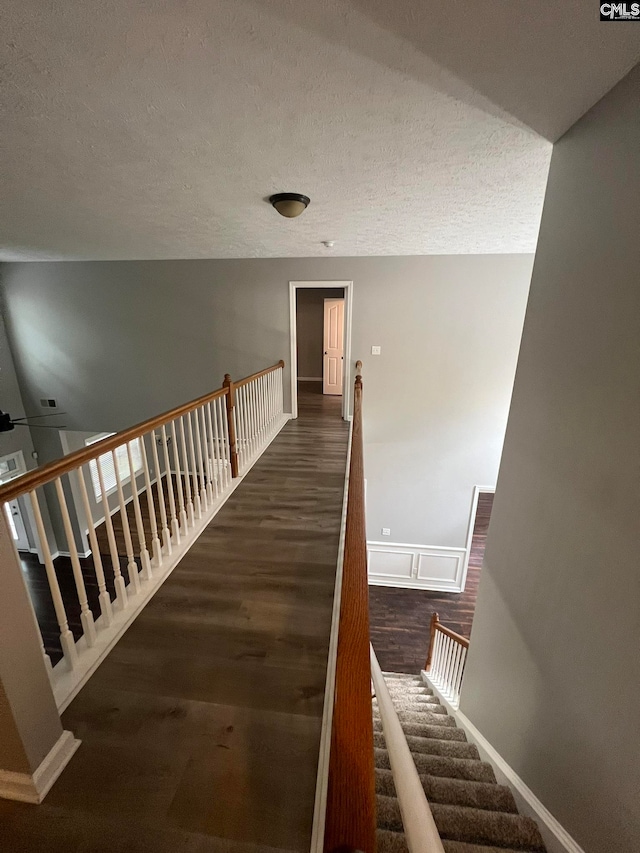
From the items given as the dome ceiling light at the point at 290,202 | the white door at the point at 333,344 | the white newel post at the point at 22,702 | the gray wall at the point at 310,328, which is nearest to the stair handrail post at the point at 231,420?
the dome ceiling light at the point at 290,202

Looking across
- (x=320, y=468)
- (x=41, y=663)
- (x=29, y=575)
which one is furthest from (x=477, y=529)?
(x=29, y=575)

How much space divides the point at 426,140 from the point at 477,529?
741 centimetres

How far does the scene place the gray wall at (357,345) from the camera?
15.0ft

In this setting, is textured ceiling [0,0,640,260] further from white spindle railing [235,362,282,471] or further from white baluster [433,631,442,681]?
white baluster [433,631,442,681]

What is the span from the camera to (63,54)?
1.09 metres

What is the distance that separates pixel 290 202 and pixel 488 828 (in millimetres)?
3585

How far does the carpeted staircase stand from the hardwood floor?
1.58ft

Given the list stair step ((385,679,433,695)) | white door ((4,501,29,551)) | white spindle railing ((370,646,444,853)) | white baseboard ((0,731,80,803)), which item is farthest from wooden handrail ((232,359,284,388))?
white door ((4,501,29,551))

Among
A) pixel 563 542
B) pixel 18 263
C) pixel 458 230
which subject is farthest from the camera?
pixel 18 263

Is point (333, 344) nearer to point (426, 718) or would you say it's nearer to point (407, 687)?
point (407, 687)

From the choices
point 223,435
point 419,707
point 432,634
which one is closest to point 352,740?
point 223,435

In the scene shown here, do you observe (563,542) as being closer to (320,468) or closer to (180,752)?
(180,752)

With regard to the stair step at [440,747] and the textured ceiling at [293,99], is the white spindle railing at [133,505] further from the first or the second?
the stair step at [440,747]

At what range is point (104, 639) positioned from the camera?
163 centimetres
